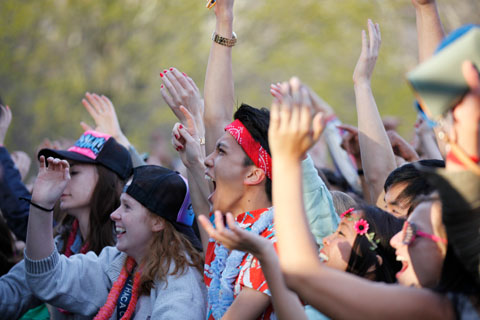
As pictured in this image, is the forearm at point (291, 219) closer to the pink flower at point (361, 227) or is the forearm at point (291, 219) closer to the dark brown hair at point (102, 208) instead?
the pink flower at point (361, 227)

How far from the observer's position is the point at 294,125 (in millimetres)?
1905

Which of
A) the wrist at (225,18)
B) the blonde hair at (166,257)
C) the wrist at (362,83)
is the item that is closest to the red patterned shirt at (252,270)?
the blonde hair at (166,257)

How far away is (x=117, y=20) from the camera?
45.9 feet

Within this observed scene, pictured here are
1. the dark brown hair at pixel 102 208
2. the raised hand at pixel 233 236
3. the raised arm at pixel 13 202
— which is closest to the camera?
the raised hand at pixel 233 236

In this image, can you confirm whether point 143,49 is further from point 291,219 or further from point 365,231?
point 291,219

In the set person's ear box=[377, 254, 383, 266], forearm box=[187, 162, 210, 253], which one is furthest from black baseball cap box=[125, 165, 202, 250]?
person's ear box=[377, 254, 383, 266]

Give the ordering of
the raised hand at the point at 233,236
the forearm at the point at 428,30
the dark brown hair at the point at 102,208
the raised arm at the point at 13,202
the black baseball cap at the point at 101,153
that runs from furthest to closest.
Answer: the raised arm at the point at 13,202
the black baseball cap at the point at 101,153
the dark brown hair at the point at 102,208
the forearm at the point at 428,30
the raised hand at the point at 233,236

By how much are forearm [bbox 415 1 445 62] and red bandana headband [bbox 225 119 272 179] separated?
944 millimetres

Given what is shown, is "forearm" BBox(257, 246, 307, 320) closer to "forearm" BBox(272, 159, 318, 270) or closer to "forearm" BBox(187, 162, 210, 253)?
"forearm" BBox(272, 159, 318, 270)

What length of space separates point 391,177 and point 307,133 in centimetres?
166

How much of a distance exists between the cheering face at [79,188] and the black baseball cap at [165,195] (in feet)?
2.26

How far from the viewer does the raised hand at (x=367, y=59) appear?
12.4ft

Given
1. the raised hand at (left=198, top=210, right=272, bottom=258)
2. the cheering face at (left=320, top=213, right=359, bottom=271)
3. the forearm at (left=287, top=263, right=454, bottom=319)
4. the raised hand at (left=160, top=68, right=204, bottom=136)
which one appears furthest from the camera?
the raised hand at (left=160, top=68, right=204, bottom=136)

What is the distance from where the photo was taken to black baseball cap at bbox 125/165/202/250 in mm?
3858
